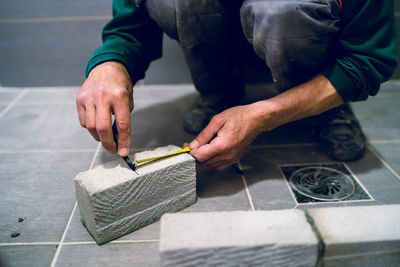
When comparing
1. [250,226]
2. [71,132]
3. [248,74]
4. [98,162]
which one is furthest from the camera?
[248,74]

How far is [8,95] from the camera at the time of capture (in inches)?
64.0

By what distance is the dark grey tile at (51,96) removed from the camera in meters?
1.57

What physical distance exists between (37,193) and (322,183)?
2.78 feet

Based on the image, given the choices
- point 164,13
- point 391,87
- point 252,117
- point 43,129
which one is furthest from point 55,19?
point 391,87

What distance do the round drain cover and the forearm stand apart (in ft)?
0.71

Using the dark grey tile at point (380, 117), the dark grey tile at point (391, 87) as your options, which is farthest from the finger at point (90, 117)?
the dark grey tile at point (391, 87)

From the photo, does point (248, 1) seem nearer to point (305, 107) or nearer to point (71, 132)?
point (305, 107)

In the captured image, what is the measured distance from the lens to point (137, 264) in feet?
2.54

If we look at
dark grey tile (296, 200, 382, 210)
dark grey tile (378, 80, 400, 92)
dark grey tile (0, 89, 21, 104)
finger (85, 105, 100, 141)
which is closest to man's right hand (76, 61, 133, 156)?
finger (85, 105, 100, 141)

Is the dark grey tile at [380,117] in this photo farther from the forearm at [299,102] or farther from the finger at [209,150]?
the finger at [209,150]

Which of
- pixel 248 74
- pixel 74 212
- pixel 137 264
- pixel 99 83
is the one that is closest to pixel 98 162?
pixel 74 212

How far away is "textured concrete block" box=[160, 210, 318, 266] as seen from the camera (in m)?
0.64

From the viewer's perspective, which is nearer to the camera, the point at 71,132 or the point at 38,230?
the point at 38,230

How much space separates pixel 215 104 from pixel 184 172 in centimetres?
50
